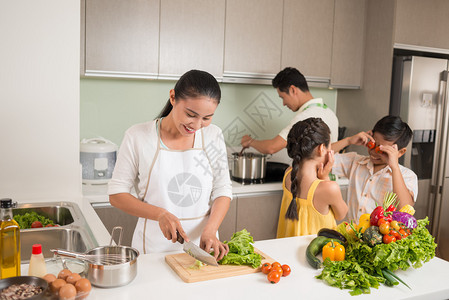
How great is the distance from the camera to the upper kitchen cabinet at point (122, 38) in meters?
2.64

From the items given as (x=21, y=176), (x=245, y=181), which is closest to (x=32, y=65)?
(x=21, y=176)

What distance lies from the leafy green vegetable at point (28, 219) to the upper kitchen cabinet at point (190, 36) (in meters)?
1.34

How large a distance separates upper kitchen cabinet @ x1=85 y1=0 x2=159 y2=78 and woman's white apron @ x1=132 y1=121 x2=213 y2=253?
1.23 metres

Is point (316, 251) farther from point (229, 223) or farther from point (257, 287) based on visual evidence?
point (229, 223)

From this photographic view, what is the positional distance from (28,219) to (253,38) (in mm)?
2023

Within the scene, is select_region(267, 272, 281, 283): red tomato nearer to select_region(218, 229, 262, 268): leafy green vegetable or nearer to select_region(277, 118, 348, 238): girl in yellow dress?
select_region(218, 229, 262, 268): leafy green vegetable

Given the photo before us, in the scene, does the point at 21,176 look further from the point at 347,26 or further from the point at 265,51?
the point at 347,26

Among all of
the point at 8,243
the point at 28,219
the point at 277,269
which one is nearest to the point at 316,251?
the point at 277,269

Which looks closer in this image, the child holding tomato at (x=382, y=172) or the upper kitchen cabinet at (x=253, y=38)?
the child holding tomato at (x=382, y=172)

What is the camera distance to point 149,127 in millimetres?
1653

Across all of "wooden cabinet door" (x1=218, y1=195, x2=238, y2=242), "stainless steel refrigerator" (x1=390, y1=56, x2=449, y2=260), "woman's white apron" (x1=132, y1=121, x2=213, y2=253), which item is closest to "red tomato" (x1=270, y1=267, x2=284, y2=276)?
"woman's white apron" (x1=132, y1=121, x2=213, y2=253)

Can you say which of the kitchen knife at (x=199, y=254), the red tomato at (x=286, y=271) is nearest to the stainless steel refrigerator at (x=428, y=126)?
the red tomato at (x=286, y=271)

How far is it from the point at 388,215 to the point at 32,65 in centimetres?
172

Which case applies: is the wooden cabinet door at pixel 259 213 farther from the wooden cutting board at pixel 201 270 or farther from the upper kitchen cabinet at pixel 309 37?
the wooden cutting board at pixel 201 270
